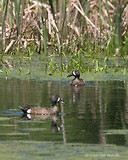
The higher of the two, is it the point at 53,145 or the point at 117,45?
the point at 117,45

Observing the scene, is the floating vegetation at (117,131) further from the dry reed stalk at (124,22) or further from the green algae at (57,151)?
the dry reed stalk at (124,22)

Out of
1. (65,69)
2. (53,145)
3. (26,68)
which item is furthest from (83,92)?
(53,145)

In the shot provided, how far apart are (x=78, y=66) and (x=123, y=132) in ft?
21.8

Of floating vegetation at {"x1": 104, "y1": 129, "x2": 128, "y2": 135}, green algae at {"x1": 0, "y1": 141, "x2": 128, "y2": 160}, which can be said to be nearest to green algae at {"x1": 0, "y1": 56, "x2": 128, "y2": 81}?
floating vegetation at {"x1": 104, "y1": 129, "x2": 128, "y2": 135}

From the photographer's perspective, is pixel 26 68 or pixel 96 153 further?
pixel 26 68

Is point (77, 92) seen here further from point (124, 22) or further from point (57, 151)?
point (124, 22)

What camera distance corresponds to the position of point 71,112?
30.8ft

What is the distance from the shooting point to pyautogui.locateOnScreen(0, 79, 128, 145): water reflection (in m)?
7.56

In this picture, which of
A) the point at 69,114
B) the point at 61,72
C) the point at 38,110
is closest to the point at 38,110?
the point at 38,110

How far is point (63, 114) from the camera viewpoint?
9.29m

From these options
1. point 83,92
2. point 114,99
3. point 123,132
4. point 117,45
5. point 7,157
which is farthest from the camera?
point 117,45

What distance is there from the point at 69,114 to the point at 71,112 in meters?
0.23

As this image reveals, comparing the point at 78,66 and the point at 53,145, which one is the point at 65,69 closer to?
the point at 78,66

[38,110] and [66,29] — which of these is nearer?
[38,110]
